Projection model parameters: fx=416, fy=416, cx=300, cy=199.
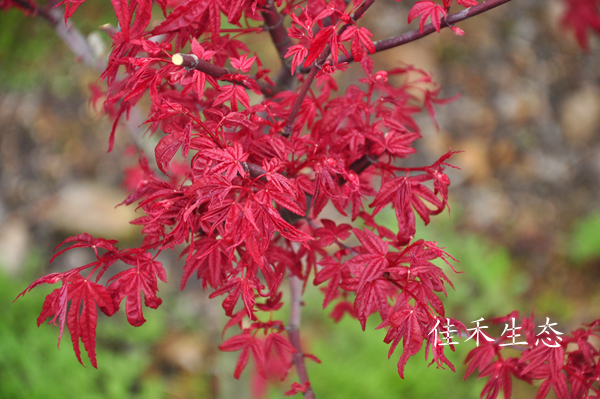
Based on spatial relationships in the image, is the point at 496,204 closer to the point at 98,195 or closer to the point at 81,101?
the point at 98,195

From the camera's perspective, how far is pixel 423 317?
2.09 feet

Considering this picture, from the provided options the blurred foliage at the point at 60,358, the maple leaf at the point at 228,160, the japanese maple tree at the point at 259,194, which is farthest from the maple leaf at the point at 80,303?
the blurred foliage at the point at 60,358

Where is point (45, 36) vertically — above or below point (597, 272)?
above

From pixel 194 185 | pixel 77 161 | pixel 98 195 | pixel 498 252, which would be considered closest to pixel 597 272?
pixel 498 252

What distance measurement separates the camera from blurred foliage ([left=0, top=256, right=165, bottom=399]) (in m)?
1.76

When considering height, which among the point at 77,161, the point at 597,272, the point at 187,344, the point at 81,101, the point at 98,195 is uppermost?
the point at 81,101

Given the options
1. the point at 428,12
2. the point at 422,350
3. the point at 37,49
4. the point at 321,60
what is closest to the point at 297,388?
the point at 321,60

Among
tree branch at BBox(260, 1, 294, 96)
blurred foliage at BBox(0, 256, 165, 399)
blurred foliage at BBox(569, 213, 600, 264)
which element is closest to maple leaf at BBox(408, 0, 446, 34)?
tree branch at BBox(260, 1, 294, 96)

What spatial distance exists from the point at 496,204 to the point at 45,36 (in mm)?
2965

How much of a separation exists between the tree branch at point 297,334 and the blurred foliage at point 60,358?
1275 millimetres

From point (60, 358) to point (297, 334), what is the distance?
149 centimetres

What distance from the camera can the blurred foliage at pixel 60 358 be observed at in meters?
1.76

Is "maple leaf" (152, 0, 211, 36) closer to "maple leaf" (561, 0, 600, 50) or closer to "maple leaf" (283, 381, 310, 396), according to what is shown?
"maple leaf" (283, 381, 310, 396)

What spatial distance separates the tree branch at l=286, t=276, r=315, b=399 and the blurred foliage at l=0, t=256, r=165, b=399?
127 centimetres
